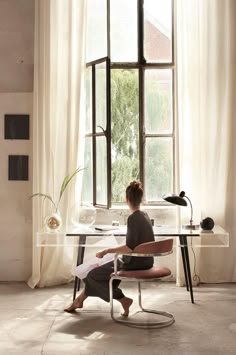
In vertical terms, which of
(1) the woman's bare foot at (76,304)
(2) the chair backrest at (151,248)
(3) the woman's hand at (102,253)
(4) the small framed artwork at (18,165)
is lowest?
(1) the woman's bare foot at (76,304)

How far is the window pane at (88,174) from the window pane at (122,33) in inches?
37.1

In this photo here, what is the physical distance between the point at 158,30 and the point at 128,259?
274 cm

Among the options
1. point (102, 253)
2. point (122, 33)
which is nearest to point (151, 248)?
point (102, 253)

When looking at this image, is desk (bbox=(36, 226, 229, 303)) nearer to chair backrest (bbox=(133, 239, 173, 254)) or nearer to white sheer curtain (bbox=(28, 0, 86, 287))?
white sheer curtain (bbox=(28, 0, 86, 287))

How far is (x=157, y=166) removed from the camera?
6016 millimetres

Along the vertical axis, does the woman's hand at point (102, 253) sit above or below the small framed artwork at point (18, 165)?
below

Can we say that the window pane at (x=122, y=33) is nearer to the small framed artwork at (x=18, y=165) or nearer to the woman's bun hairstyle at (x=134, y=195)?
the small framed artwork at (x=18, y=165)

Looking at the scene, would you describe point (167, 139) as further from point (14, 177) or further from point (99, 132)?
point (14, 177)

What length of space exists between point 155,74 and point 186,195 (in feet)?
4.35

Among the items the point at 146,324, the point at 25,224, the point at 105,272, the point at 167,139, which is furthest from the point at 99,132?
the point at 146,324

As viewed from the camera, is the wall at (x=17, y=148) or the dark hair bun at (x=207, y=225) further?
the wall at (x=17, y=148)

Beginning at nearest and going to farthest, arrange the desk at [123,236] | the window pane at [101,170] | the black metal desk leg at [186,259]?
the desk at [123,236] < the black metal desk leg at [186,259] < the window pane at [101,170]

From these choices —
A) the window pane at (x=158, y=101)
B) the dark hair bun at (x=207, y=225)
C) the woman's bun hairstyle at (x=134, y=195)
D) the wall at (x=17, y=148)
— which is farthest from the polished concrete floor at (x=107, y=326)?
the window pane at (x=158, y=101)

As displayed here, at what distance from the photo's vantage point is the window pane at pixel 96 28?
236 inches
